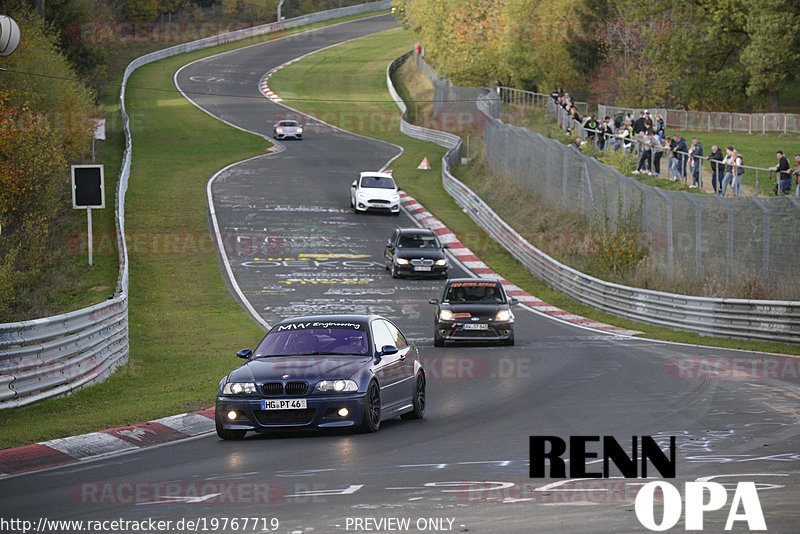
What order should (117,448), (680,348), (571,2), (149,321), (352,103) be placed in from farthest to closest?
(352,103) < (571,2) < (149,321) < (680,348) < (117,448)

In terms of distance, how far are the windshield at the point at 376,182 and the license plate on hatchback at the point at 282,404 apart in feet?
119

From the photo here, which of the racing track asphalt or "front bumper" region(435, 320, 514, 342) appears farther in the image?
"front bumper" region(435, 320, 514, 342)

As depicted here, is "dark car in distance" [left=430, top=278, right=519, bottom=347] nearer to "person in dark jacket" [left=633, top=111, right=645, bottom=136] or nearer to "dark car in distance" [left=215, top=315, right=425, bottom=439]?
"dark car in distance" [left=215, top=315, right=425, bottom=439]

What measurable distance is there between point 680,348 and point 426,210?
88.3ft

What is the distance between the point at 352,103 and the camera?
84625 mm

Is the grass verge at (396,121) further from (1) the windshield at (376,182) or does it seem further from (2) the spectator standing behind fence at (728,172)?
(2) the spectator standing behind fence at (728,172)

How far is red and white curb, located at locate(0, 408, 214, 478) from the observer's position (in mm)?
10961

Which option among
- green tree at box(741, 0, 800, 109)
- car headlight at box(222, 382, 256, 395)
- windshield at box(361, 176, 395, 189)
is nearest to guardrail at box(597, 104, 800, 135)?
green tree at box(741, 0, 800, 109)

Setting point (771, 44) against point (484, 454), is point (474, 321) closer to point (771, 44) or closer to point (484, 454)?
point (484, 454)

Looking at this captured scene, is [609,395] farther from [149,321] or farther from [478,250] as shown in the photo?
[478,250]

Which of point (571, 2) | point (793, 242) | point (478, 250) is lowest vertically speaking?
point (478, 250)

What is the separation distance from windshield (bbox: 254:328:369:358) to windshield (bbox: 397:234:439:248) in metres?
23.3

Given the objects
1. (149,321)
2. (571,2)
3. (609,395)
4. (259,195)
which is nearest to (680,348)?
(609,395)

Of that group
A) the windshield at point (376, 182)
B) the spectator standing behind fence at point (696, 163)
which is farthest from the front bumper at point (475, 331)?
the windshield at point (376, 182)
